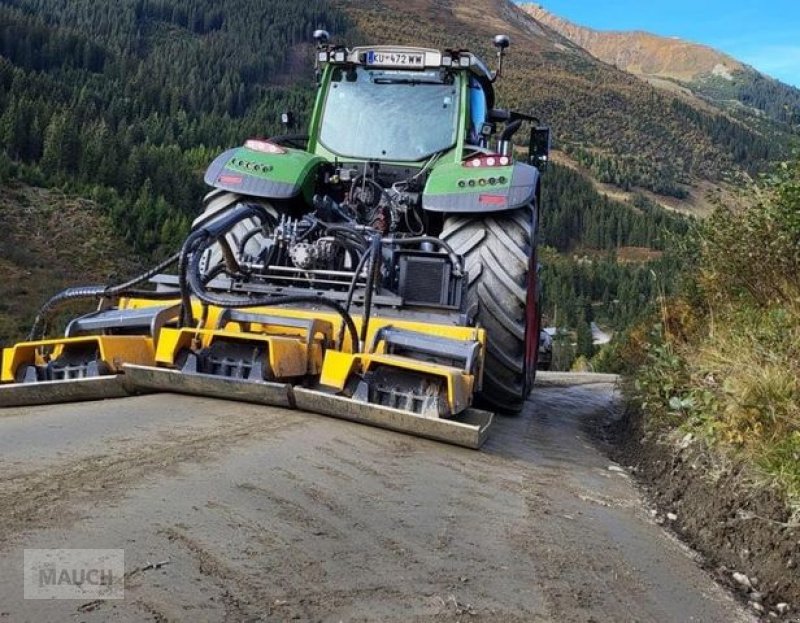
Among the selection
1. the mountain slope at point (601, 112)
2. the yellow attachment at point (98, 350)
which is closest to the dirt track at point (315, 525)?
the yellow attachment at point (98, 350)

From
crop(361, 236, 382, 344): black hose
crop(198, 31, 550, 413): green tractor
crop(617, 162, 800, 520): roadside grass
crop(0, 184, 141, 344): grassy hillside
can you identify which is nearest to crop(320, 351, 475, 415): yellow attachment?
crop(361, 236, 382, 344): black hose

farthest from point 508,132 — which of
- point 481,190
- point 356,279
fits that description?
point 356,279

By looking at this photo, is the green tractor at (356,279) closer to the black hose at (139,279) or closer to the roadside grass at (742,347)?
the black hose at (139,279)

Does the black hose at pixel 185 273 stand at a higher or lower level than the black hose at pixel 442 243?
lower

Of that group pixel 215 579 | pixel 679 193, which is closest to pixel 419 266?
pixel 215 579

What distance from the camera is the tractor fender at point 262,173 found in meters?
5.78

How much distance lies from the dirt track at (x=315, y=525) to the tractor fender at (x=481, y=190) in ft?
5.94

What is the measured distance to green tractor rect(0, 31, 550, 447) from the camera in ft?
14.2

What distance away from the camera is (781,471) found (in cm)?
328

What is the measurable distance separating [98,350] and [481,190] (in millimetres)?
2571

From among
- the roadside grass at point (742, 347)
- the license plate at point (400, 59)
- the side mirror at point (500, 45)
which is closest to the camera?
the roadside grass at point (742, 347)

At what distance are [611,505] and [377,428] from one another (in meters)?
1.21

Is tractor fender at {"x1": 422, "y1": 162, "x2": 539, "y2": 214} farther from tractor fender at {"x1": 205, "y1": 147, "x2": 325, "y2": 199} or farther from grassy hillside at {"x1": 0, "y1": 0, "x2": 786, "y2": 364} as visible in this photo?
grassy hillside at {"x1": 0, "y1": 0, "x2": 786, "y2": 364}

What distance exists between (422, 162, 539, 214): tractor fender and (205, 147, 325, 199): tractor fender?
0.99 meters
